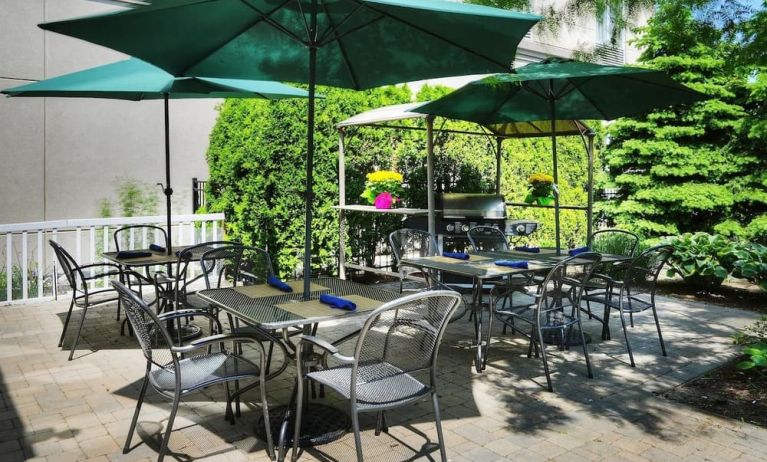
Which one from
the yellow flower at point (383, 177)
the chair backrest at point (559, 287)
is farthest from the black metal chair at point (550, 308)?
the yellow flower at point (383, 177)

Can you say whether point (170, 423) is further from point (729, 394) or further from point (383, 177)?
→ point (383, 177)

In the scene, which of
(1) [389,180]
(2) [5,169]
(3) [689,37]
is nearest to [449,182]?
(1) [389,180]

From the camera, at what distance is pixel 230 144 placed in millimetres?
7965

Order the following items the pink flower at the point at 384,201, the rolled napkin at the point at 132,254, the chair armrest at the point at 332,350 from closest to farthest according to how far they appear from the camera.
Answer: the chair armrest at the point at 332,350
the rolled napkin at the point at 132,254
the pink flower at the point at 384,201

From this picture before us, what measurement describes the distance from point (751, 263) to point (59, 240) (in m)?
9.64

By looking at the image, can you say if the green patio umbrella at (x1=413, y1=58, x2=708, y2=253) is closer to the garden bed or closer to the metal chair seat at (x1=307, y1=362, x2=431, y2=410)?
the garden bed

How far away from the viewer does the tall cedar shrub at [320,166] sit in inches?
303

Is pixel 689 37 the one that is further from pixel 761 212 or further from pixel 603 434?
pixel 761 212

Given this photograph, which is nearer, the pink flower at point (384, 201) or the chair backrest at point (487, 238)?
the chair backrest at point (487, 238)

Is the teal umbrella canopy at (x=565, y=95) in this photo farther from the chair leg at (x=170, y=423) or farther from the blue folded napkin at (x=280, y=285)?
the chair leg at (x=170, y=423)

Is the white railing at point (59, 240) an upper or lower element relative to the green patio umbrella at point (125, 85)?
lower

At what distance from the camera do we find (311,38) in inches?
140

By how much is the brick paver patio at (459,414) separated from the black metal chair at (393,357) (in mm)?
Answer: 535

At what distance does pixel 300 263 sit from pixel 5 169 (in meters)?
4.89
